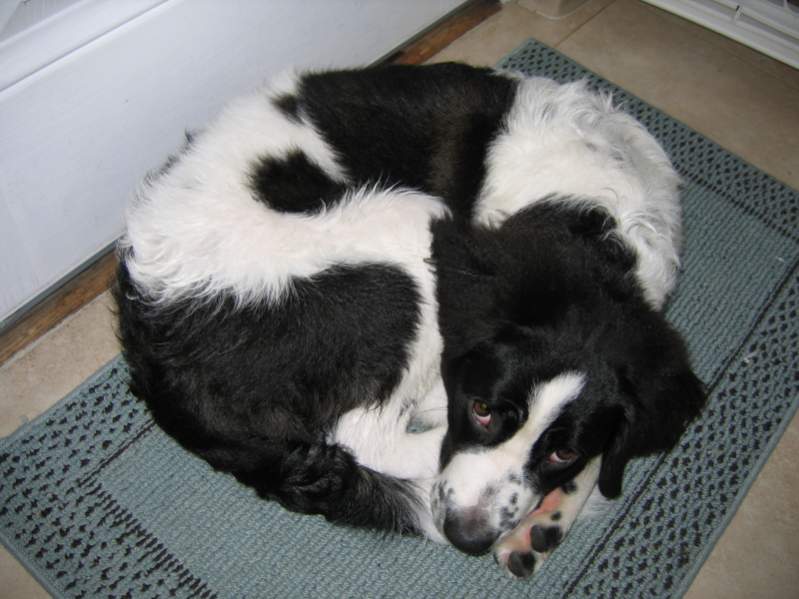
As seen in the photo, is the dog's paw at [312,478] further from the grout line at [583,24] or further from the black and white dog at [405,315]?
the grout line at [583,24]

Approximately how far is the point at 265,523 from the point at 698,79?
2.13 m

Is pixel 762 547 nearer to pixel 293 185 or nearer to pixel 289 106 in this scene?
pixel 293 185

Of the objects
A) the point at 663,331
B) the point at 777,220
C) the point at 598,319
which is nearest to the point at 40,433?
the point at 598,319

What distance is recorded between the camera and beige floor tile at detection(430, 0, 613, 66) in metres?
2.51

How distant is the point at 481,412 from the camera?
132cm

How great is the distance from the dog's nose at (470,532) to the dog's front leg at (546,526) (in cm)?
20

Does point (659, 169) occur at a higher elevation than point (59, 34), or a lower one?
lower

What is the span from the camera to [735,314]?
79.2 inches

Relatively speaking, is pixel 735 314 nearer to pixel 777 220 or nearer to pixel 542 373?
pixel 777 220

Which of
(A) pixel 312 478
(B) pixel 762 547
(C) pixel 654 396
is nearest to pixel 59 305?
(A) pixel 312 478

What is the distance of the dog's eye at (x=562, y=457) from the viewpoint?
4.31 feet

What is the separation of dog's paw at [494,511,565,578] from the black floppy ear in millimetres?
274

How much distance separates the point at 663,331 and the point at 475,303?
36 cm

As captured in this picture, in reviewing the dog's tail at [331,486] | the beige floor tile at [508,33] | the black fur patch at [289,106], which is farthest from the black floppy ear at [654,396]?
the beige floor tile at [508,33]
